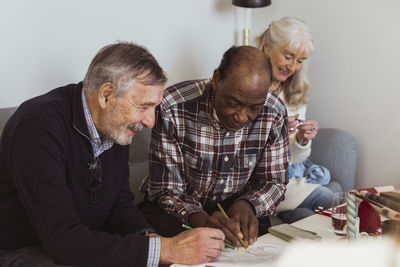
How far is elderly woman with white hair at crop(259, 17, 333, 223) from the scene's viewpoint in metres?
2.32

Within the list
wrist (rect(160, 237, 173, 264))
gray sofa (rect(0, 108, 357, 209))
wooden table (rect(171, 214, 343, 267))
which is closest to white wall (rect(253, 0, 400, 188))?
gray sofa (rect(0, 108, 357, 209))

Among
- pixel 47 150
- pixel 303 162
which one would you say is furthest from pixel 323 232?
pixel 303 162

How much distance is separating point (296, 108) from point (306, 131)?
0.25 metres

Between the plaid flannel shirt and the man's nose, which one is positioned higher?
the man's nose

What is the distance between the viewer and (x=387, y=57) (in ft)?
9.11

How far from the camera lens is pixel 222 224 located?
5.22 feet

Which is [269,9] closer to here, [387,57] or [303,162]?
[387,57]

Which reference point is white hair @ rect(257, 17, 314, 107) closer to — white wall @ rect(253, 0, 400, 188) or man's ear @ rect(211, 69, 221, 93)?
white wall @ rect(253, 0, 400, 188)

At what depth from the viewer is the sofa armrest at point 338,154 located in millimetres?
2805

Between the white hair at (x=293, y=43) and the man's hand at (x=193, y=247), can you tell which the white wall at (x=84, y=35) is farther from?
the man's hand at (x=193, y=247)

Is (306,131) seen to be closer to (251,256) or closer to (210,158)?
(210,158)

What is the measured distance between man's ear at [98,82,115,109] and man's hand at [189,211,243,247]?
54 centimetres

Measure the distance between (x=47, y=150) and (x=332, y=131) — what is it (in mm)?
2027

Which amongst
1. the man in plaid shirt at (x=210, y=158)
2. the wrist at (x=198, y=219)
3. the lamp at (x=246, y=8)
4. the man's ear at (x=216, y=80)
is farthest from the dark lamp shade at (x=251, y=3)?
the wrist at (x=198, y=219)
